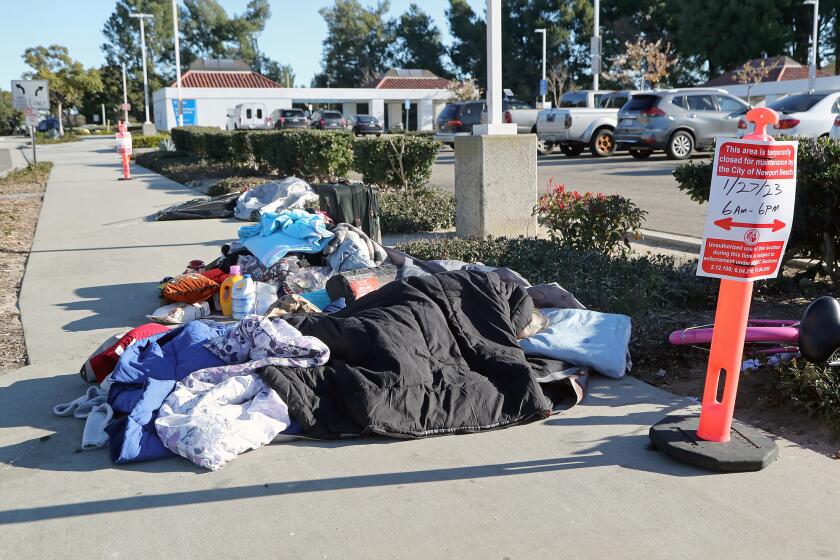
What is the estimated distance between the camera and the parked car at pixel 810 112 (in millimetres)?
17750

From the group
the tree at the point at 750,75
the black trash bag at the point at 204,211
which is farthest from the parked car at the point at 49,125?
the black trash bag at the point at 204,211

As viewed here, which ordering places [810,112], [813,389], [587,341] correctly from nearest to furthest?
[813,389], [587,341], [810,112]

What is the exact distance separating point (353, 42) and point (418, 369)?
317 ft

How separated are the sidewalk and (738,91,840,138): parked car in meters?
15.1

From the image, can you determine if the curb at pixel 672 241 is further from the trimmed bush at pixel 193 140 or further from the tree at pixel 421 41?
the tree at pixel 421 41

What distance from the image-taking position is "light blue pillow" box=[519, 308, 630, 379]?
4.88 meters

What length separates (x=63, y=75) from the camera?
78.6 m

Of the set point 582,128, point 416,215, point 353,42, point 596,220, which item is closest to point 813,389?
point 596,220

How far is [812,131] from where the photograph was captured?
1802 cm

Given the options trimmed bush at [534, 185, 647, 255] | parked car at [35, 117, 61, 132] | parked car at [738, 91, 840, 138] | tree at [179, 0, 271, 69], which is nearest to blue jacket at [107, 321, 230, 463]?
trimmed bush at [534, 185, 647, 255]

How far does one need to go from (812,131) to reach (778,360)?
15.4 metres

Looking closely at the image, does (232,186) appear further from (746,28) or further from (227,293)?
(746,28)

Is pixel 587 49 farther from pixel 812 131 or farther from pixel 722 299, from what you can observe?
pixel 722 299

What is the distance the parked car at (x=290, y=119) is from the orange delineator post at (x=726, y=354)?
138ft
